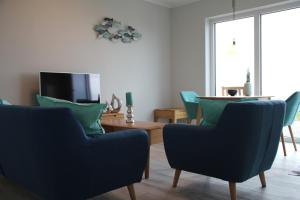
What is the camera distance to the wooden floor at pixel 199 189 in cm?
230

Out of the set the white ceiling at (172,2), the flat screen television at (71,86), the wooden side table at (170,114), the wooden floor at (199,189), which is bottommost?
the wooden floor at (199,189)

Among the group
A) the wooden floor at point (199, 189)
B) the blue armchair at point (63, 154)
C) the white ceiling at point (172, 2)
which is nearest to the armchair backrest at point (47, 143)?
the blue armchair at point (63, 154)

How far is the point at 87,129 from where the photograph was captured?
1.92 metres

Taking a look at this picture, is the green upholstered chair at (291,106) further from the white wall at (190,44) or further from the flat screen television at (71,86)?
the flat screen television at (71,86)

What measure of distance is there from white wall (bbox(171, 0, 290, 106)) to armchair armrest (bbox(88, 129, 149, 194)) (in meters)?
3.90

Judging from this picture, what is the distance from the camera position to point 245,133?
6.49 ft

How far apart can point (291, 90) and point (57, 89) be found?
387 cm

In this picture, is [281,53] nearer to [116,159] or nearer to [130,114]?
[130,114]

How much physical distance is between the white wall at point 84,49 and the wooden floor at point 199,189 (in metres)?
1.87

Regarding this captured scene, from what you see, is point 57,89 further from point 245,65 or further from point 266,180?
point 245,65

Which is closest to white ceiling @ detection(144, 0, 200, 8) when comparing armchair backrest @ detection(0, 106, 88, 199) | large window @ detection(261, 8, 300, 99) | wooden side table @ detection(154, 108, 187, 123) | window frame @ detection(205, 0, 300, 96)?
window frame @ detection(205, 0, 300, 96)

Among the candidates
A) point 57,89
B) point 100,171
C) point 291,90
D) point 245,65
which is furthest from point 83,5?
point 291,90

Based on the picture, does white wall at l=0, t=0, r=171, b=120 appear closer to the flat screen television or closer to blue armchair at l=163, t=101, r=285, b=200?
the flat screen television

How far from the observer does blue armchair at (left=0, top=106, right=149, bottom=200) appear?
1657 millimetres
